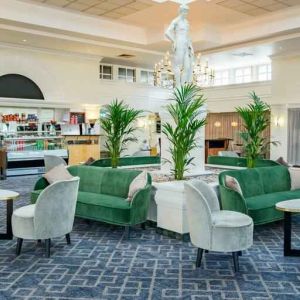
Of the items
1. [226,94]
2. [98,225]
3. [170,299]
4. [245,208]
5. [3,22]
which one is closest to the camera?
[170,299]

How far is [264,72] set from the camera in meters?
16.6

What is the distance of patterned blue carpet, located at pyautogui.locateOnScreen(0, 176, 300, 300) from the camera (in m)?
3.50

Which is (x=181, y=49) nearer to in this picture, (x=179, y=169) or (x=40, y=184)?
(x=179, y=169)

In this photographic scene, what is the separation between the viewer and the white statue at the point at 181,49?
285 inches

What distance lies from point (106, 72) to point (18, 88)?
3995 millimetres

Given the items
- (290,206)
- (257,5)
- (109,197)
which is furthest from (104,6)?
(290,206)

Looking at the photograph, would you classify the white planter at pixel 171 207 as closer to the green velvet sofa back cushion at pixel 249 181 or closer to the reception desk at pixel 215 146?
the green velvet sofa back cushion at pixel 249 181

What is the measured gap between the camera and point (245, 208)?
5.13 m

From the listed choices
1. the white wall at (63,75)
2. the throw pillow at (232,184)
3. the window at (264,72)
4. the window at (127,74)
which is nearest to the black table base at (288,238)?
the throw pillow at (232,184)

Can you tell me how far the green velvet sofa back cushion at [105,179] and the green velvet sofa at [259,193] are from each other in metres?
1.14

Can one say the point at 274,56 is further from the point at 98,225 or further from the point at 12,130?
the point at 98,225

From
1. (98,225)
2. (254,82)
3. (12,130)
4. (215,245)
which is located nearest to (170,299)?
(215,245)

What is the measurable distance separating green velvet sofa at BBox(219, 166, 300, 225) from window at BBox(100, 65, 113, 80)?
10173 millimetres

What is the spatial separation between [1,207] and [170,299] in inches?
190
